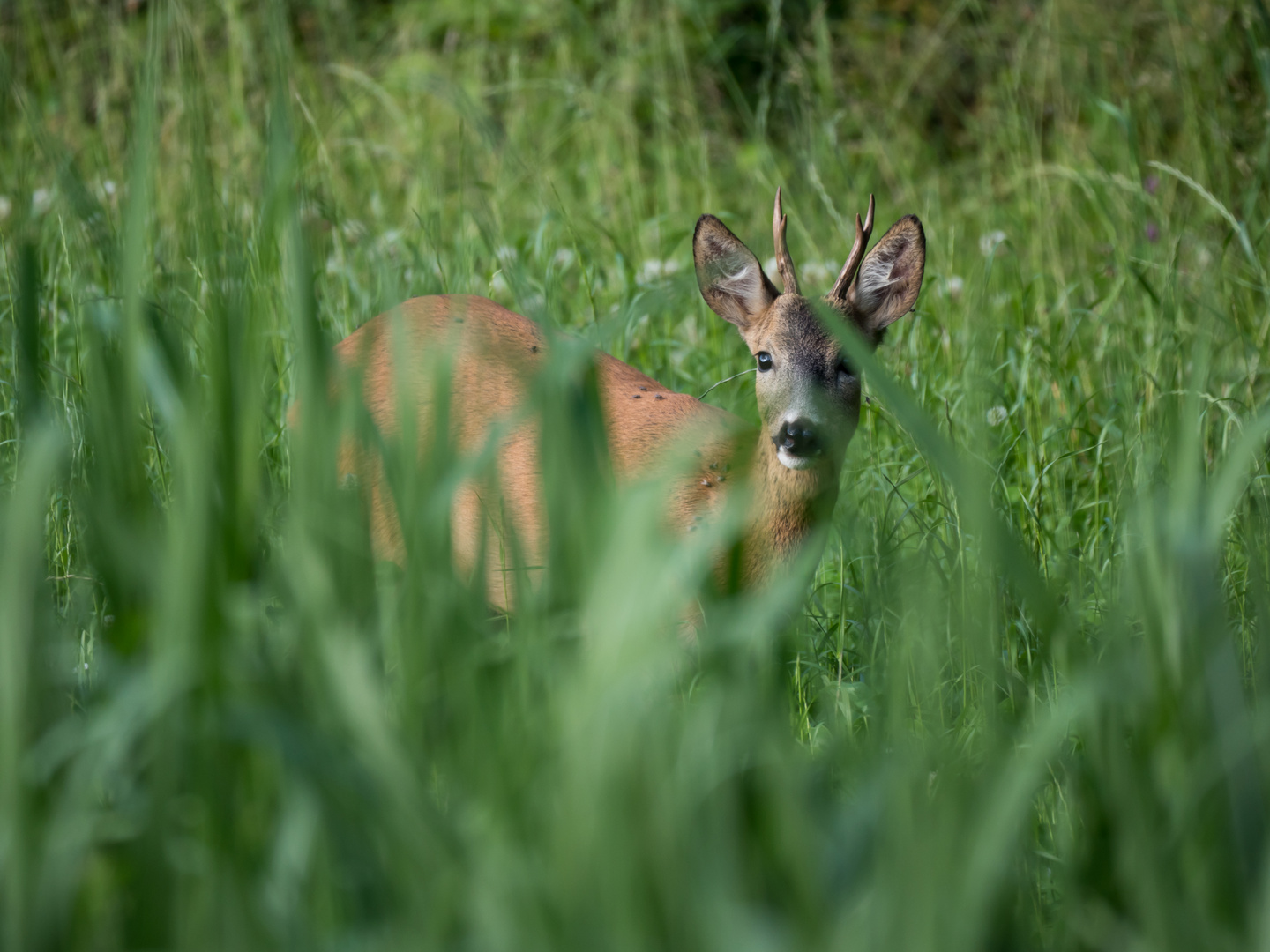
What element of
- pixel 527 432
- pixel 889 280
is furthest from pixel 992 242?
pixel 527 432

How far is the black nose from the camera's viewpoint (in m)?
2.54

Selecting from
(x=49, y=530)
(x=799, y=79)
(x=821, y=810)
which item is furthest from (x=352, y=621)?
(x=799, y=79)

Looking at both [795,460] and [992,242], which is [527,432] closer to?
[795,460]

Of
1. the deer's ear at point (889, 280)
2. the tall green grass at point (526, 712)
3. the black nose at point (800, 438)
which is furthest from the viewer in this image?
the deer's ear at point (889, 280)

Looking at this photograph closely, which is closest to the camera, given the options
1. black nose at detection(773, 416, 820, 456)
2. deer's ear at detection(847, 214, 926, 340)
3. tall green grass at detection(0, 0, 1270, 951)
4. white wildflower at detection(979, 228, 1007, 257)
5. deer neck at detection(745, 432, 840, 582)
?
tall green grass at detection(0, 0, 1270, 951)

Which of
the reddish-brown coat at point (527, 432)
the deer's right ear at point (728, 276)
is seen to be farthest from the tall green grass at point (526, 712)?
the deer's right ear at point (728, 276)

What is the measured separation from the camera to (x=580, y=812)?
1123mm

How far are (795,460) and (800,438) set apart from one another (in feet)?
0.15

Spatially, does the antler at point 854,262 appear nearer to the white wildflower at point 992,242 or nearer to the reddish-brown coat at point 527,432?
the reddish-brown coat at point 527,432

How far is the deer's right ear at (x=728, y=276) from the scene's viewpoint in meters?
2.91

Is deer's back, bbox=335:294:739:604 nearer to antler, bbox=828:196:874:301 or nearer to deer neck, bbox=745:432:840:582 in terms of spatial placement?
deer neck, bbox=745:432:840:582

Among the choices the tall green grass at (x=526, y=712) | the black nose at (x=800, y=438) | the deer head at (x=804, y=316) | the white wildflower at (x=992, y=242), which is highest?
the white wildflower at (x=992, y=242)

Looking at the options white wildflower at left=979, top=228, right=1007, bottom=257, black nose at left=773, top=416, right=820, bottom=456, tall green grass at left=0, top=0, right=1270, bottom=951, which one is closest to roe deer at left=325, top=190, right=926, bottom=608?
black nose at left=773, top=416, right=820, bottom=456

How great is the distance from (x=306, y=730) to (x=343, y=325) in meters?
2.35
